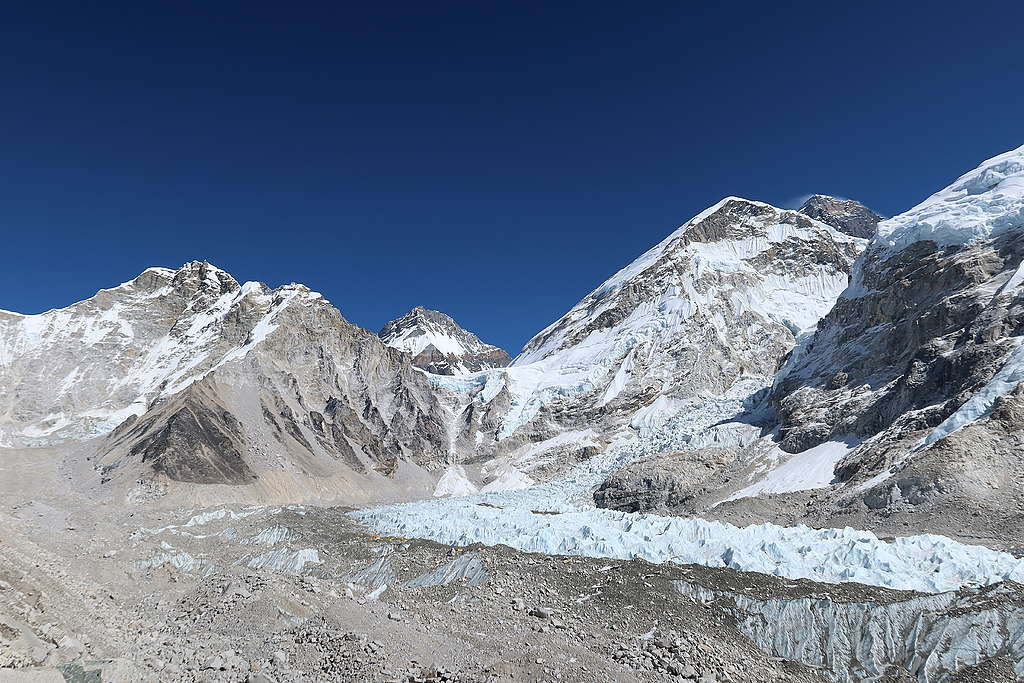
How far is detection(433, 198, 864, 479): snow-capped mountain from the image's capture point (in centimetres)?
10112

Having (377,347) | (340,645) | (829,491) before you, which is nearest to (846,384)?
(829,491)

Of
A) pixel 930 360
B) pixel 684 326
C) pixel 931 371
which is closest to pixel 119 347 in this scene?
pixel 684 326

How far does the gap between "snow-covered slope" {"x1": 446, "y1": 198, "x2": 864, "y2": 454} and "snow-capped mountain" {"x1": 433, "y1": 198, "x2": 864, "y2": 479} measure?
30cm

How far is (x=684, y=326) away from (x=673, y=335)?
2.99m

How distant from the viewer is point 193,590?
21.2 meters

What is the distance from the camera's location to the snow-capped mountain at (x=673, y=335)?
10112 centimetres

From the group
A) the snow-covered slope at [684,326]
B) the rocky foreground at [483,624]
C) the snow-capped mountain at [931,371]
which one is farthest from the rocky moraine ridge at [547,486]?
the snow-covered slope at [684,326]

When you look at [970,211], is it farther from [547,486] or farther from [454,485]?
[454,485]

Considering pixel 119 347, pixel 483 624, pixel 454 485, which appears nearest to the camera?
pixel 483 624

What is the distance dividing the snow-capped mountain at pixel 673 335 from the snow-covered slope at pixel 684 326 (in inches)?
11.7

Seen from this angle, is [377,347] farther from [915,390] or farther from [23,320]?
[915,390]

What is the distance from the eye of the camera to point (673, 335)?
11400 cm

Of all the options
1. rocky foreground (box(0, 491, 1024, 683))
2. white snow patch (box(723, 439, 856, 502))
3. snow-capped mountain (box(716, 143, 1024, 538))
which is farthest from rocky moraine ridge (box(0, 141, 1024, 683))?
white snow patch (box(723, 439, 856, 502))

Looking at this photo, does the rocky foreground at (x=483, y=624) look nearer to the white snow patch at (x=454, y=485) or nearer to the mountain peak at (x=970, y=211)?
the mountain peak at (x=970, y=211)
